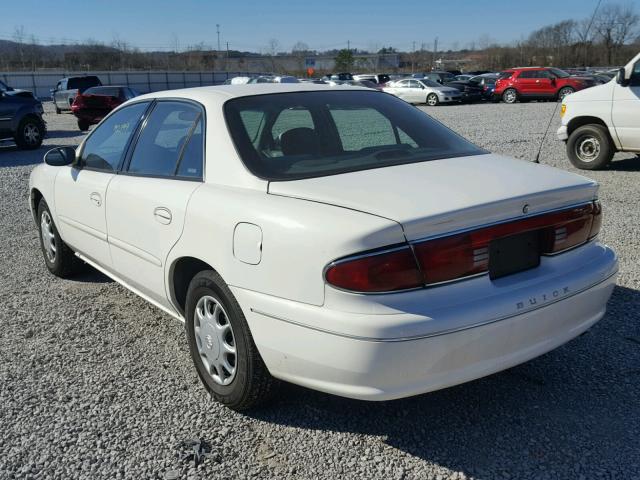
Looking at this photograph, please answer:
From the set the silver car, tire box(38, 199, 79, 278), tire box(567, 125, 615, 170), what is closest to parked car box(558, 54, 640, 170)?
tire box(567, 125, 615, 170)

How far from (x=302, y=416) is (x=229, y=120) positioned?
1.57 m

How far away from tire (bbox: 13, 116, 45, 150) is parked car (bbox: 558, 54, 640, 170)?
12374 mm

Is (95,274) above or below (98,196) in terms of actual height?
below

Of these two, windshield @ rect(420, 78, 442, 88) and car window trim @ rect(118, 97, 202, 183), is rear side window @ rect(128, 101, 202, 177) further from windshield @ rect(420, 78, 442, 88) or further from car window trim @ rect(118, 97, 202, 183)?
windshield @ rect(420, 78, 442, 88)

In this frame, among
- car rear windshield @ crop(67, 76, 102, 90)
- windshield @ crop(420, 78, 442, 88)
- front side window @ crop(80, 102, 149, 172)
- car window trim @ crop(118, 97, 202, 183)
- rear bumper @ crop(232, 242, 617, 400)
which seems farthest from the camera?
windshield @ crop(420, 78, 442, 88)

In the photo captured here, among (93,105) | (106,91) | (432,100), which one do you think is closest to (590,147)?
(93,105)

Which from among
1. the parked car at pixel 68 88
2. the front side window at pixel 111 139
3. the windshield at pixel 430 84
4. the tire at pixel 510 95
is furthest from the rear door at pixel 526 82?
the front side window at pixel 111 139

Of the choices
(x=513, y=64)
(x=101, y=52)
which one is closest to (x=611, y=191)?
(x=513, y=64)

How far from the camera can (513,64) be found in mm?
72188

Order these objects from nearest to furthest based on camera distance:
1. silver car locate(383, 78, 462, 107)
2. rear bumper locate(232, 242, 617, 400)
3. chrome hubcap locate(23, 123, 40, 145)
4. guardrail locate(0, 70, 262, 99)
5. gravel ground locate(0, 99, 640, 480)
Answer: rear bumper locate(232, 242, 617, 400) → gravel ground locate(0, 99, 640, 480) → chrome hubcap locate(23, 123, 40, 145) → silver car locate(383, 78, 462, 107) → guardrail locate(0, 70, 262, 99)

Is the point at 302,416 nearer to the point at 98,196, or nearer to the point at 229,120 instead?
the point at 229,120

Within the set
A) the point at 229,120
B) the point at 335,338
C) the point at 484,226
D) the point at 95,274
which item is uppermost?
the point at 229,120

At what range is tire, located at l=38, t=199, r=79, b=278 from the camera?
5.16 metres

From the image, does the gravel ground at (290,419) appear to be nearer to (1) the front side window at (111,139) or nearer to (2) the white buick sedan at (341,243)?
(2) the white buick sedan at (341,243)
